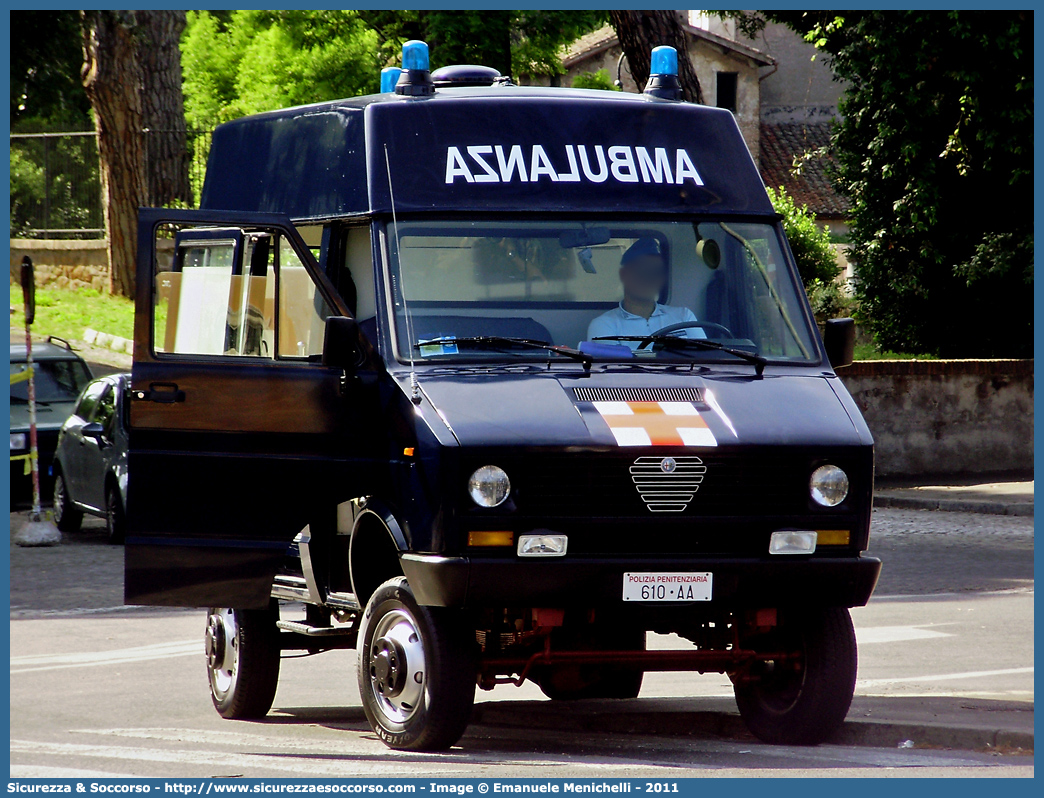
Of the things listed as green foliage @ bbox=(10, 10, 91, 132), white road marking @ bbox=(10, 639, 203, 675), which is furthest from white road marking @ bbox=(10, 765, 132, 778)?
green foliage @ bbox=(10, 10, 91, 132)

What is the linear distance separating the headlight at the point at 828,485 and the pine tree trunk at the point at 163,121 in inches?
896

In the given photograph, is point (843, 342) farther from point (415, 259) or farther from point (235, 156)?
point (235, 156)

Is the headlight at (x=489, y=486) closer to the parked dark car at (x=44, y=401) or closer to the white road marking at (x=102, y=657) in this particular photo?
the white road marking at (x=102, y=657)

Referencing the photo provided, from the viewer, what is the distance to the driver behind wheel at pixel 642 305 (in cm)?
736

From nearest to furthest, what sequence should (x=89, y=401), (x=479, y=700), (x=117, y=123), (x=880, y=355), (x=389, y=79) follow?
(x=389, y=79) → (x=479, y=700) → (x=89, y=401) → (x=880, y=355) → (x=117, y=123)

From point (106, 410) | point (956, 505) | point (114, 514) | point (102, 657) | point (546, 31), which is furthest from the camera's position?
point (546, 31)

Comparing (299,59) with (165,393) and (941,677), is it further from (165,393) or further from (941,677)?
(165,393)

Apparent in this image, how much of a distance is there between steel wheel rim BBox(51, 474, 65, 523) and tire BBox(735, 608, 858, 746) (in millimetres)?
11955

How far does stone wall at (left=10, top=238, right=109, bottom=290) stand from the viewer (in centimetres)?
2991

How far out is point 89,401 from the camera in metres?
17.5

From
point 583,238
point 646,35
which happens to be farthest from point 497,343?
point 646,35

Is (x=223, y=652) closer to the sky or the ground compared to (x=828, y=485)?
closer to the ground

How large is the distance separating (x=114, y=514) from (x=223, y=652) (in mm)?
8263

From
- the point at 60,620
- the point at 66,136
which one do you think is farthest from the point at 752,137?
the point at 60,620
